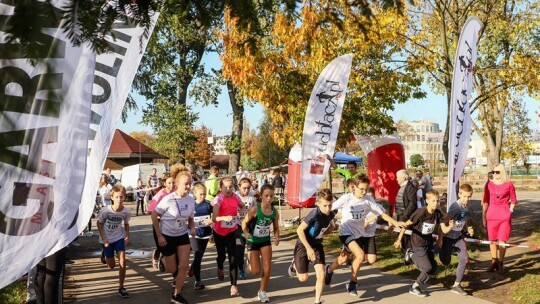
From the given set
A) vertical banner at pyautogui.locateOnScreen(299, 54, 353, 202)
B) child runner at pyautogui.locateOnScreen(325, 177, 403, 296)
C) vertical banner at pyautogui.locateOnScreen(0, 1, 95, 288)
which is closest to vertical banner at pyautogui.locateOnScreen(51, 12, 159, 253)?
vertical banner at pyautogui.locateOnScreen(0, 1, 95, 288)

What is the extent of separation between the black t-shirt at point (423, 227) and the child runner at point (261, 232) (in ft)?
7.12

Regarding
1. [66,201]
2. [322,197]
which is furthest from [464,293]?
[66,201]

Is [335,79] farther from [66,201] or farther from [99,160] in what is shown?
[66,201]

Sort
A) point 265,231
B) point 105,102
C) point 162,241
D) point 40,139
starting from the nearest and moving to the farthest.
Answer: point 40,139 < point 105,102 < point 162,241 < point 265,231

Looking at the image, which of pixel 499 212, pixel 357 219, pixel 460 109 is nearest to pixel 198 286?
pixel 357 219

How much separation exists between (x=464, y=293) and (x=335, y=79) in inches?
196

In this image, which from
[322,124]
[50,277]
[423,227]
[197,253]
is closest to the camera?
[50,277]

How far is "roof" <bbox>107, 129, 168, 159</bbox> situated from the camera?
44.8 meters

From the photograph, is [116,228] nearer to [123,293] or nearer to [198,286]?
[123,293]

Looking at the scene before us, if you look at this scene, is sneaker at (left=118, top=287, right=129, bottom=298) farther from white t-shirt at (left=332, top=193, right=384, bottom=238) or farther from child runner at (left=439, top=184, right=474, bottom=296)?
child runner at (left=439, top=184, right=474, bottom=296)

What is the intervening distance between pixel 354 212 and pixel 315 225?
114 cm

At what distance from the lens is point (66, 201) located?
4.04 m

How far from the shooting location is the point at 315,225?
783cm

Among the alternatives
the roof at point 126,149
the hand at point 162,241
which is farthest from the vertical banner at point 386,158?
the roof at point 126,149
